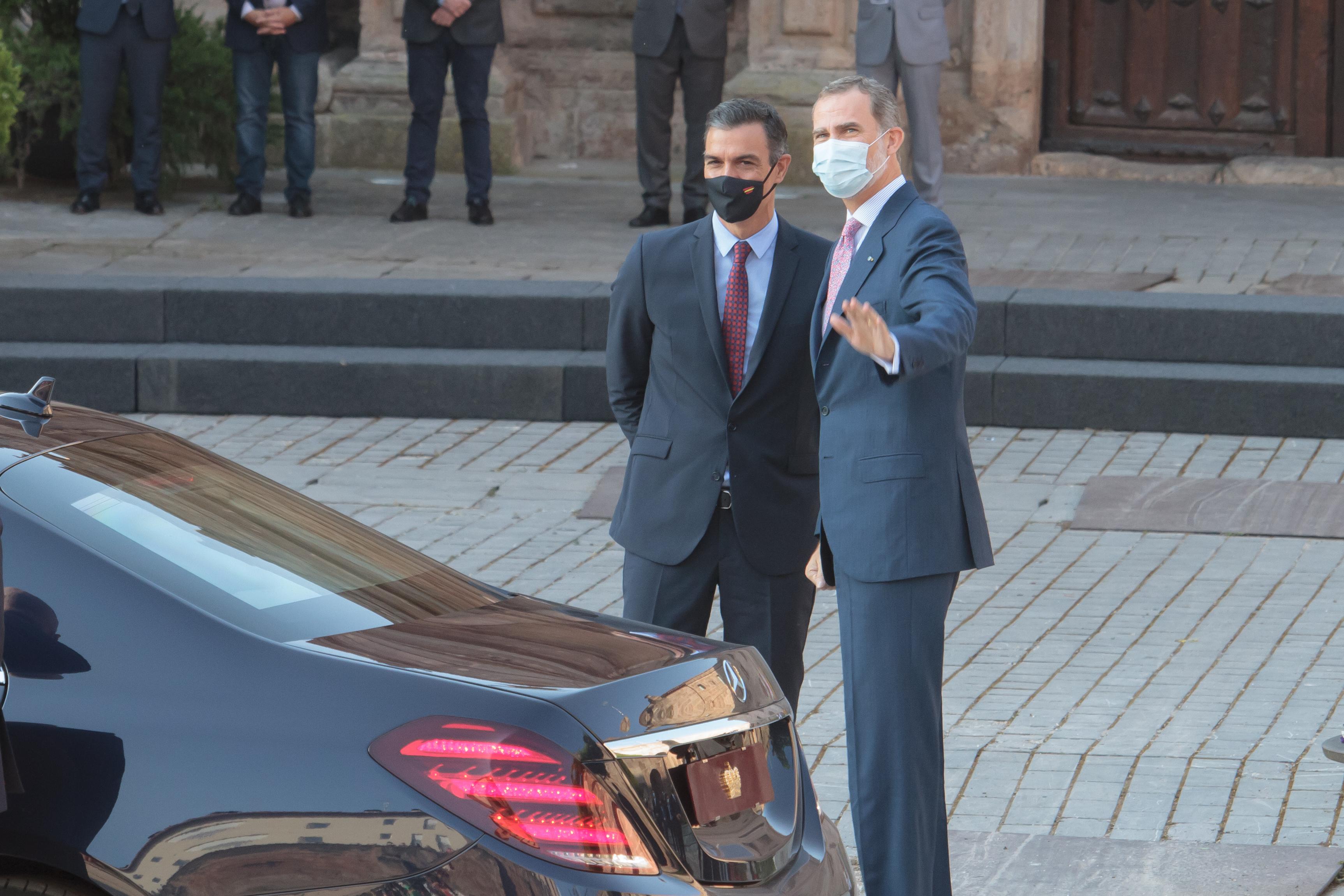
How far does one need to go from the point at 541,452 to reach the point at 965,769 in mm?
4184

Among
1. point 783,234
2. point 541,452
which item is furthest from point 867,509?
point 541,452

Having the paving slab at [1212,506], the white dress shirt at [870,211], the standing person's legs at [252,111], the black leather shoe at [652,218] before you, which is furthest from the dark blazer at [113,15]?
the white dress shirt at [870,211]

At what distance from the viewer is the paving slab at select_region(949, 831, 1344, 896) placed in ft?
14.8

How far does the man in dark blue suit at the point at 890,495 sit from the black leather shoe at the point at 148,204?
9.29 m

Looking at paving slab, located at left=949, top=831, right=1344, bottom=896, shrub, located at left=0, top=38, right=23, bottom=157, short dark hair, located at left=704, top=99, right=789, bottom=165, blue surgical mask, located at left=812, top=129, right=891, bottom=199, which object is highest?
shrub, located at left=0, top=38, right=23, bottom=157

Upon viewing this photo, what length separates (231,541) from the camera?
11.4 ft

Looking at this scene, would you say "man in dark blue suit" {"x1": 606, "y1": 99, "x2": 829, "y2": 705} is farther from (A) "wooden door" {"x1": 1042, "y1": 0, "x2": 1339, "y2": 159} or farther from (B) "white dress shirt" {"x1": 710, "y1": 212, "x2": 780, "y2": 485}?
(A) "wooden door" {"x1": 1042, "y1": 0, "x2": 1339, "y2": 159}

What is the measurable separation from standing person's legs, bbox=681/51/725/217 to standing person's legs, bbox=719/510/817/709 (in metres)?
7.80

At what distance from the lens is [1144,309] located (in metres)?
9.66

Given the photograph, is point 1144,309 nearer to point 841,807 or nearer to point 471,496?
point 471,496

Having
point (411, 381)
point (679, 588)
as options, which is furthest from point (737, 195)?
point (411, 381)

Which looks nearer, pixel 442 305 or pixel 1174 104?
pixel 442 305

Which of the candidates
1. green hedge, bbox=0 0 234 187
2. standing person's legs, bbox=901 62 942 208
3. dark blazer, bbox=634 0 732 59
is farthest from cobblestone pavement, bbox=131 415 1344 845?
green hedge, bbox=0 0 234 187

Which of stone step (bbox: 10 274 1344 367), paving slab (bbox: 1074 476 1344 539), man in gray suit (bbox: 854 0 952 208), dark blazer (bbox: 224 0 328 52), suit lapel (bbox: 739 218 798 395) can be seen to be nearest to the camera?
suit lapel (bbox: 739 218 798 395)
